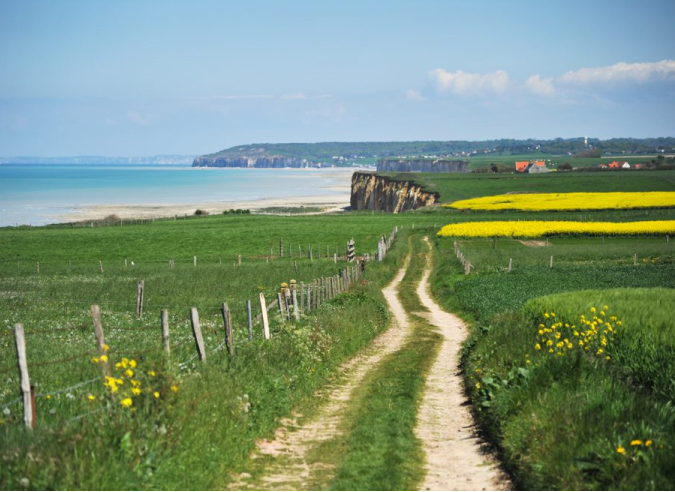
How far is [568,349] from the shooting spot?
15547 millimetres

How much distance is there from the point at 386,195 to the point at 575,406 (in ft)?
526

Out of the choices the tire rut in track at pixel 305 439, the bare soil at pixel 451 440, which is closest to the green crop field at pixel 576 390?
the bare soil at pixel 451 440

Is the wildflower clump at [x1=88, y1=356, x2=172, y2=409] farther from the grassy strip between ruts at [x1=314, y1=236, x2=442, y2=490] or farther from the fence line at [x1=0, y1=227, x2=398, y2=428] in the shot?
the grassy strip between ruts at [x1=314, y1=236, x2=442, y2=490]

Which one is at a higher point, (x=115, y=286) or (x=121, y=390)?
(x=121, y=390)

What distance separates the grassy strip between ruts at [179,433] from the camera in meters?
9.23

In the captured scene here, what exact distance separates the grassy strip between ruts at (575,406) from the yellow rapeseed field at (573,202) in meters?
78.2

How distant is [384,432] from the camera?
13805mm

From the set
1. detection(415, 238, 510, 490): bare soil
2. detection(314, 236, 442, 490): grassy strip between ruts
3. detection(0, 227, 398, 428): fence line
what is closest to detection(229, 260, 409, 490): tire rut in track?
detection(314, 236, 442, 490): grassy strip between ruts

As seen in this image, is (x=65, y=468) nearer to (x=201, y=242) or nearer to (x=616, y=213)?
(x=201, y=242)

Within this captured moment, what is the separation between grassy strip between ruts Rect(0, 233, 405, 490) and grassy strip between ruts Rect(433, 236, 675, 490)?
413 centimetres

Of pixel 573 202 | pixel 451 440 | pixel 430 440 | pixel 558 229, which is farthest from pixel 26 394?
pixel 573 202

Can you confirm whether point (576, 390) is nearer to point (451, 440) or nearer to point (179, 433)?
point (451, 440)

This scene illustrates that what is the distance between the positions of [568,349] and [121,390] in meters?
8.94

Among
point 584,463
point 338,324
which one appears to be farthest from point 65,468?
point 338,324
